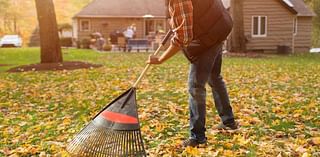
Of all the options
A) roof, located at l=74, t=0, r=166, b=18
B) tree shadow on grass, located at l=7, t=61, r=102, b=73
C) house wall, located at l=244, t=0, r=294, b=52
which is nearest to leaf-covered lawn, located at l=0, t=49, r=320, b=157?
tree shadow on grass, located at l=7, t=61, r=102, b=73

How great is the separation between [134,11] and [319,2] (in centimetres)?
2120

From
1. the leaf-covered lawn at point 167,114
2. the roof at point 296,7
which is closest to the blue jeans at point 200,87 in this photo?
the leaf-covered lawn at point 167,114

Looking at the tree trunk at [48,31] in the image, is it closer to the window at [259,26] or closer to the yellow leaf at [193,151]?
the yellow leaf at [193,151]

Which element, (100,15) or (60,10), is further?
(60,10)

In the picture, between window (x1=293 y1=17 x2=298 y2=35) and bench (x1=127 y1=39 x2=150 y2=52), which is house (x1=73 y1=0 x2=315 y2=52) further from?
bench (x1=127 y1=39 x2=150 y2=52)

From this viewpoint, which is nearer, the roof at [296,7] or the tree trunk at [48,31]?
the tree trunk at [48,31]

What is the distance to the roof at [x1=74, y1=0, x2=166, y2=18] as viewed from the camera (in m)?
38.1

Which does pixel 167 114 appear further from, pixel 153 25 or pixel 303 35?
pixel 153 25

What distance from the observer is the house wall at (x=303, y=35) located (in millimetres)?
33625

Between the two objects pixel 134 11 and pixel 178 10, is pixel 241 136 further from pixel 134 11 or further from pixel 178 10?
pixel 134 11

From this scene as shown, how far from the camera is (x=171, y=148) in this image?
4.81 metres

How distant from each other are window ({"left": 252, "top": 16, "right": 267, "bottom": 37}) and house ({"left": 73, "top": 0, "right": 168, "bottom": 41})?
9223mm

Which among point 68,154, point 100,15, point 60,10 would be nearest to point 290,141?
point 68,154

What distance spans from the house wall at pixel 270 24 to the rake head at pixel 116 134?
26.8m
